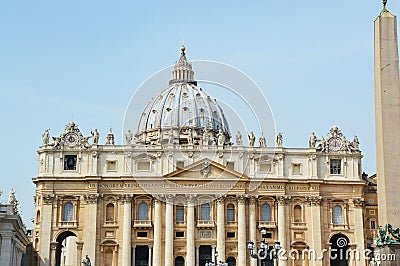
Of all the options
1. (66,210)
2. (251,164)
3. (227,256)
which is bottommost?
(227,256)

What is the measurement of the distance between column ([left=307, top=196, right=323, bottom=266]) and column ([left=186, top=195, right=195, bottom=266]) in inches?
432

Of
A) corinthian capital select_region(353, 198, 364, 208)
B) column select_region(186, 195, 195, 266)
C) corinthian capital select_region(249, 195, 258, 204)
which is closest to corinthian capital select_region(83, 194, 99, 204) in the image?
column select_region(186, 195, 195, 266)

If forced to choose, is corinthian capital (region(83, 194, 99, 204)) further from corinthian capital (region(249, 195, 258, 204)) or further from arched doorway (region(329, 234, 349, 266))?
arched doorway (region(329, 234, 349, 266))

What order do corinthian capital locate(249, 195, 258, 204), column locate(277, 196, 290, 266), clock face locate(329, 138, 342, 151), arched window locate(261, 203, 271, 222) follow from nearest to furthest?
column locate(277, 196, 290, 266) → corinthian capital locate(249, 195, 258, 204) → arched window locate(261, 203, 271, 222) → clock face locate(329, 138, 342, 151)

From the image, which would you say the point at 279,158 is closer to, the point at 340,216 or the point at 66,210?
the point at 340,216

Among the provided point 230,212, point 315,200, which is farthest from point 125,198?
point 315,200

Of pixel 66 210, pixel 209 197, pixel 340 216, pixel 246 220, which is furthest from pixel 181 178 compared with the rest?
pixel 340 216

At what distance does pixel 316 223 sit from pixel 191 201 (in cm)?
1172

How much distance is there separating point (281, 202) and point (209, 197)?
6.69 meters

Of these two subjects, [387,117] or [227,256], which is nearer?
[387,117]

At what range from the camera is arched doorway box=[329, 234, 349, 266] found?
63750mm

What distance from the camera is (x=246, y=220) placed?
207ft

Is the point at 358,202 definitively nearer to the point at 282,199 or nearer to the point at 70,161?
the point at 282,199

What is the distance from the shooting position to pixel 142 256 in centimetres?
6316
